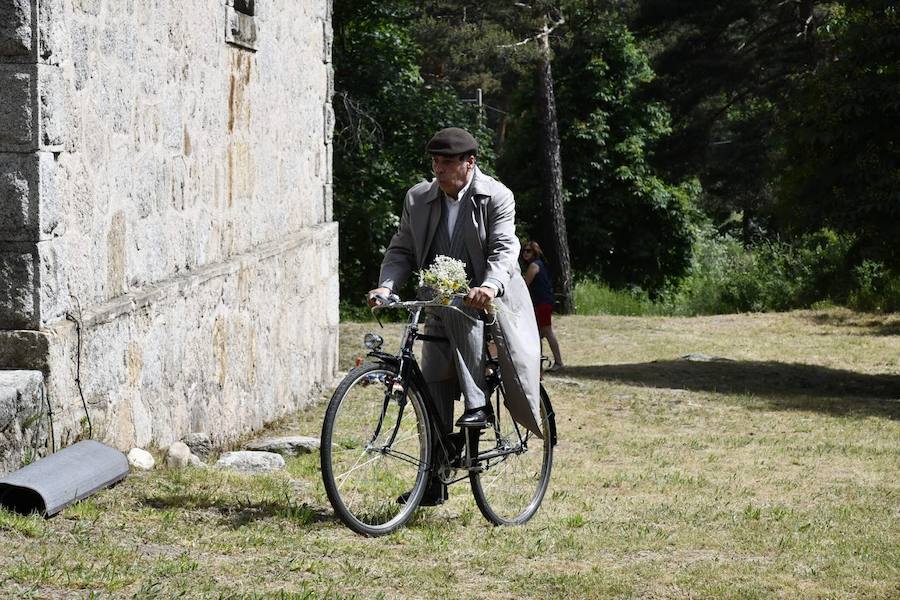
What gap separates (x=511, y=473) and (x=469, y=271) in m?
1.16

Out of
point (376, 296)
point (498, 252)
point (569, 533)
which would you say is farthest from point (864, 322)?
point (376, 296)

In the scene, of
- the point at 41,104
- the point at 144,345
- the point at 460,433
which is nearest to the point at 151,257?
the point at 144,345

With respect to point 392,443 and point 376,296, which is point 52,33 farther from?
point 392,443

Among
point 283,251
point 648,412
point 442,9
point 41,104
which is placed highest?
point 442,9

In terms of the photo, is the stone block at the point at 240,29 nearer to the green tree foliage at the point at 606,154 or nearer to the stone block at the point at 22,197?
the stone block at the point at 22,197

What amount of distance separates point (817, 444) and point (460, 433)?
5.08 m

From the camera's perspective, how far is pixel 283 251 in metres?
9.92

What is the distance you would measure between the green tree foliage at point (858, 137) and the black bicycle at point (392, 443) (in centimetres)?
887

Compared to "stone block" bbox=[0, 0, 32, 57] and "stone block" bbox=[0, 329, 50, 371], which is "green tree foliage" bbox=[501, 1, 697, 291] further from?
"stone block" bbox=[0, 329, 50, 371]

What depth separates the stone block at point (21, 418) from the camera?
5.27 metres

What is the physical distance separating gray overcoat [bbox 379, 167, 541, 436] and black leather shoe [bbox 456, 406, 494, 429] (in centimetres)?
18

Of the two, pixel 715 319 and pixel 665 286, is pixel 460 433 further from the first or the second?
pixel 665 286

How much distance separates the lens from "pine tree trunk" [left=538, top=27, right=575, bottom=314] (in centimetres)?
2675

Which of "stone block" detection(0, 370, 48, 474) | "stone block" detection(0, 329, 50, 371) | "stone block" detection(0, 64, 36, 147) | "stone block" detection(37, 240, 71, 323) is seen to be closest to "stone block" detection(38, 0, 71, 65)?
"stone block" detection(0, 64, 36, 147)
